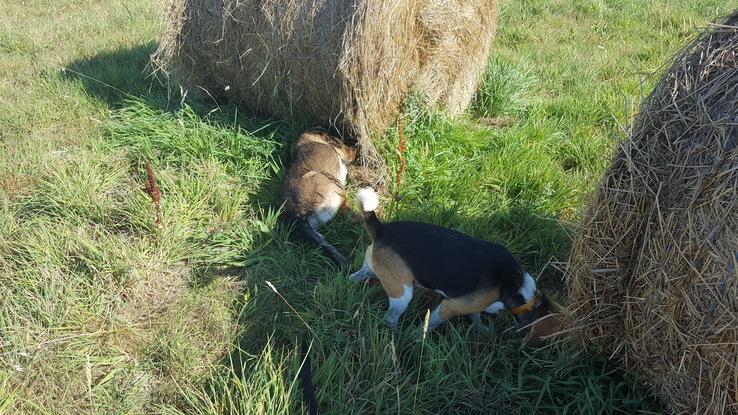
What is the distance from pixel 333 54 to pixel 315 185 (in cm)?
105

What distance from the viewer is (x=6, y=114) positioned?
5.27 m

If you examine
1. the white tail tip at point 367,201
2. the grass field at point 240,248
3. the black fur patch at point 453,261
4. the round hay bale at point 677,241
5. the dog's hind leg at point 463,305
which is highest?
the round hay bale at point 677,241

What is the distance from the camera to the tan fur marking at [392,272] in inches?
124

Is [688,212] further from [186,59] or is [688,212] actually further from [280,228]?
[186,59]

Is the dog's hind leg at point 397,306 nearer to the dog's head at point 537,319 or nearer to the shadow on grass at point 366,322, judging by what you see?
the shadow on grass at point 366,322

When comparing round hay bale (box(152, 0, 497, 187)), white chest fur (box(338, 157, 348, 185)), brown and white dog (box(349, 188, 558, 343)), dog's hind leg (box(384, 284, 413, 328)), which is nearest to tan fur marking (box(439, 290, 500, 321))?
brown and white dog (box(349, 188, 558, 343))

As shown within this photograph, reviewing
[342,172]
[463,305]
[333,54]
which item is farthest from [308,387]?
[333,54]

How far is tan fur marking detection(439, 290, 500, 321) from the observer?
3010 millimetres

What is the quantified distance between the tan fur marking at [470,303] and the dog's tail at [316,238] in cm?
89

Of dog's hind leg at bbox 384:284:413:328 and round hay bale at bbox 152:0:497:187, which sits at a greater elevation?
round hay bale at bbox 152:0:497:187

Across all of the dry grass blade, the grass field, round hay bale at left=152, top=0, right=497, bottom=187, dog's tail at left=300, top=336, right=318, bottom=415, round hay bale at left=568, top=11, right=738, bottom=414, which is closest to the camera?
round hay bale at left=568, top=11, right=738, bottom=414

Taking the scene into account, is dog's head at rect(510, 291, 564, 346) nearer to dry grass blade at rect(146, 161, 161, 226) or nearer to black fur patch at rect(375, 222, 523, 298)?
black fur patch at rect(375, 222, 523, 298)

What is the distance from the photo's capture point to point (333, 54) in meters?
4.31

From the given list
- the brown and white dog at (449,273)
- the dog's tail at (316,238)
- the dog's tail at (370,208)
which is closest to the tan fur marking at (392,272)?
the brown and white dog at (449,273)
